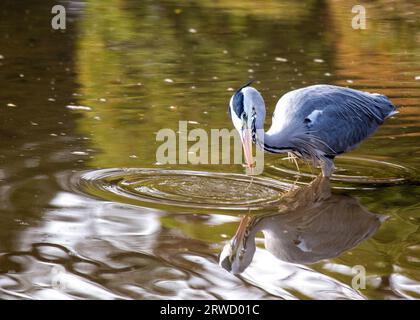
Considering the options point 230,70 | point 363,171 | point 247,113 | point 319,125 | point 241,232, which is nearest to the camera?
point 241,232

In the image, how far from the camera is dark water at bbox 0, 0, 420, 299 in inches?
249

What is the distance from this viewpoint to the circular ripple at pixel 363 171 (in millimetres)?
8633

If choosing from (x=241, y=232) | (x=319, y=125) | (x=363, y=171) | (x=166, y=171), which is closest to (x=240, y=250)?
(x=241, y=232)

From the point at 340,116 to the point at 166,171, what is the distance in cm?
169

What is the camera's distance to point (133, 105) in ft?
38.0

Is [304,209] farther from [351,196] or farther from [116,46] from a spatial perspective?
[116,46]

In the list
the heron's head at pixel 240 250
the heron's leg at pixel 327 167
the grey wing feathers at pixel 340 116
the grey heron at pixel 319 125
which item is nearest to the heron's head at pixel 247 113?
the grey heron at pixel 319 125

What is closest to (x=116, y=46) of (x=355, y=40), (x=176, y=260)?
(x=355, y=40)

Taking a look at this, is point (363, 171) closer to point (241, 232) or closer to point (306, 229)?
point (306, 229)

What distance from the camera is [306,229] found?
738 cm

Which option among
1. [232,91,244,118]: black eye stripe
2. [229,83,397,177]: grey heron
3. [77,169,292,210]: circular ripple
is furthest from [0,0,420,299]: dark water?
[232,91,244,118]: black eye stripe

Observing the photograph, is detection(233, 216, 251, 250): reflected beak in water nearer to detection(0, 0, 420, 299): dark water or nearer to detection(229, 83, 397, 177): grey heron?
detection(0, 0, 420, 299): dark water
